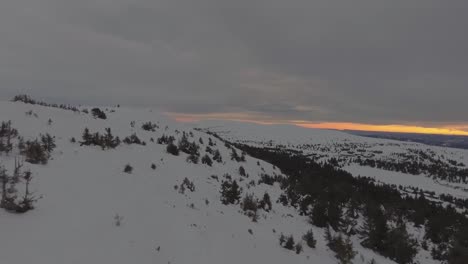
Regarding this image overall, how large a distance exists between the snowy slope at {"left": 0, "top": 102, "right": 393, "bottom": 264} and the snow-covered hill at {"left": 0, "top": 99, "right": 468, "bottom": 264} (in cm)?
2

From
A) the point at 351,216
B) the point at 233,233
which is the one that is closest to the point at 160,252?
the point at 233,233

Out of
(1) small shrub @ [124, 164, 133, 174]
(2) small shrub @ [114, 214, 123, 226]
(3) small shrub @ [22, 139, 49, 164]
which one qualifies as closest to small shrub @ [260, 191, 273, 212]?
(1) small shrub @ [124, 164, 133, 174]

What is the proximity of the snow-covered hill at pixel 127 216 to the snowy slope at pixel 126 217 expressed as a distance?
2cm

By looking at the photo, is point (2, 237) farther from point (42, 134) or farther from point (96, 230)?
point (42, 134)

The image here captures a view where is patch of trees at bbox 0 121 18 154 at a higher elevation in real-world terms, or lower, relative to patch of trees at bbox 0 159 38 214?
higher

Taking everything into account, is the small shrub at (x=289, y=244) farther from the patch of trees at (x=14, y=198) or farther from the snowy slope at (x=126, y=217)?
the patch of trees at (x=14, y=198)

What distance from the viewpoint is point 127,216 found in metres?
9.15

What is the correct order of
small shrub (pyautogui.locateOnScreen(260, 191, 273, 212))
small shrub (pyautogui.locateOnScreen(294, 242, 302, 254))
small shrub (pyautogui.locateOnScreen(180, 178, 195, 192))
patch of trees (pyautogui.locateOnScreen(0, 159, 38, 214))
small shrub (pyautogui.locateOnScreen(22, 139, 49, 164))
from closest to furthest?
patch of trees (pyautogui.locateOnScreen(0, 159, 38, 214)), small shrub (pyautogui.locateOnScreen(22, 139, 49, 164)), small shrub (pyautogui.locateOnScreen(294, 242, 302, 254)), small shrub (pyautogui.locateOnScreen(180, 178, 195, 192)), small shrub (pyautogui.locateOnScreen(260, 191, 273, 212))

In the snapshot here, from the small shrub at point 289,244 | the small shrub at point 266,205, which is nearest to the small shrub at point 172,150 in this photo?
the small shrub at point 266,205

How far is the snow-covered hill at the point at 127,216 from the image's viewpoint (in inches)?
276

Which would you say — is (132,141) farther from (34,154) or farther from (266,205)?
(34,154)

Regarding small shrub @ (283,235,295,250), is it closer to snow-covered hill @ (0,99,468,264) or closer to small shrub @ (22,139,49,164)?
snow-covered hill @ (0,99,468,264)

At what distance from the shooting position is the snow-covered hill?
702 centimetres

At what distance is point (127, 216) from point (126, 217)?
0.31 feet
